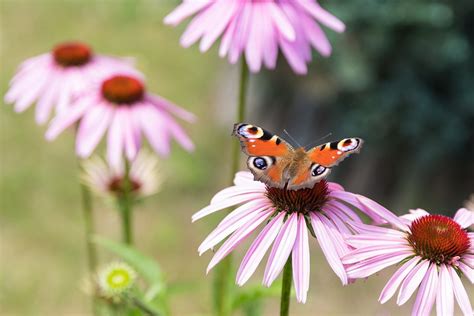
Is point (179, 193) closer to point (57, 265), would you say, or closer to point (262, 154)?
point (57, 265)

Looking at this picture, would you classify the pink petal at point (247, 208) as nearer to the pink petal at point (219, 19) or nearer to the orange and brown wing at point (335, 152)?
the orange and brown wing at point (335, 152)

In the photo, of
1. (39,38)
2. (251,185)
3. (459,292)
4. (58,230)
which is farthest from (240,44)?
(39,38)

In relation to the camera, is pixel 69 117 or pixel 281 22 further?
pixel 69 117

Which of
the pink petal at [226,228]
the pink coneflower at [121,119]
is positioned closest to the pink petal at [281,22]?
the pink coneflower at [121,119]

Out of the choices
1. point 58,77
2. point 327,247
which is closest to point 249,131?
point 327,247

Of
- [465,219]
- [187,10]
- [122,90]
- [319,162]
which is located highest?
[187,10]

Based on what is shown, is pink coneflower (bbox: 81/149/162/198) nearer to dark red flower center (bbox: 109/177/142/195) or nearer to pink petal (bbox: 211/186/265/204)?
dark red flower center (bbox: 109/177/142/195)

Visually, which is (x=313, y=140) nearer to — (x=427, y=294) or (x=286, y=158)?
(x=286, y=158)
